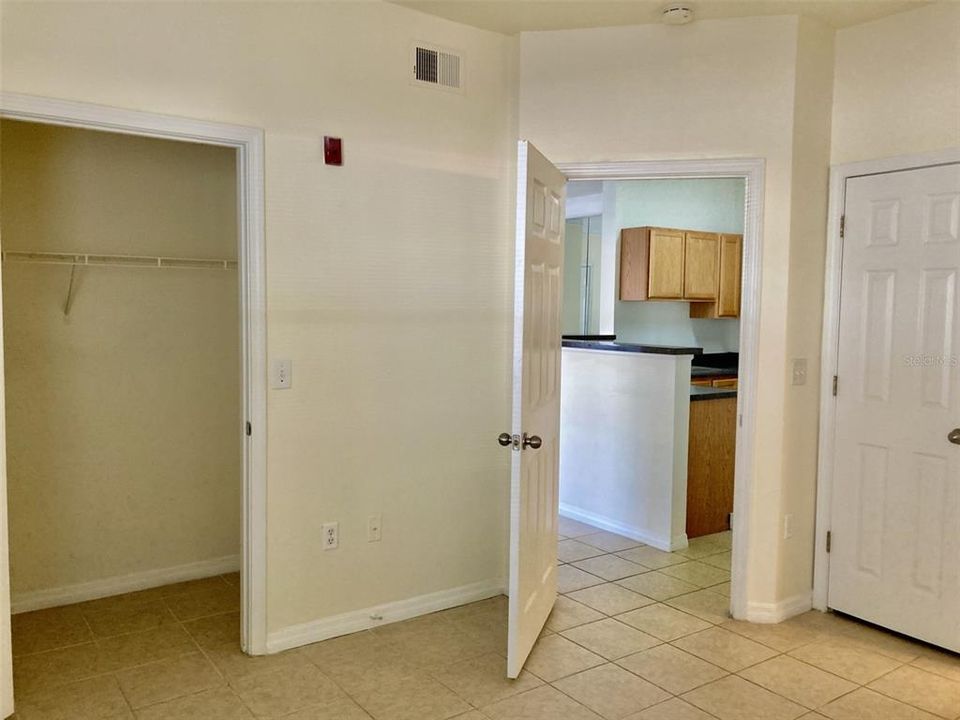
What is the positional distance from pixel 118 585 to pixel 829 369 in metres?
3.53

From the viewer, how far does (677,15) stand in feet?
10.4

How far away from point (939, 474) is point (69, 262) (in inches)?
152

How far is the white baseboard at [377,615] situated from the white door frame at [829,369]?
151 cm

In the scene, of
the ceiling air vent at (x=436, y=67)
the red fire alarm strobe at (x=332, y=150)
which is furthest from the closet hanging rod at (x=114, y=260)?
the ceiling air vent at (x=436, y=67)

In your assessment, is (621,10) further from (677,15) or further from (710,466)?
(710,466)

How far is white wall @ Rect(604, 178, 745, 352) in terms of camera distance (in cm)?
645

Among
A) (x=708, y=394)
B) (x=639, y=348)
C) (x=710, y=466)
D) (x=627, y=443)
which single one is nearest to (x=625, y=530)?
(x=627, y=443)

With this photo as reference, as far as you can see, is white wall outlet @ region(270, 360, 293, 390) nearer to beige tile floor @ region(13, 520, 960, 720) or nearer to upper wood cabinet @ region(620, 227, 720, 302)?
beige tile floor @ region(13, 520, 960, 720)

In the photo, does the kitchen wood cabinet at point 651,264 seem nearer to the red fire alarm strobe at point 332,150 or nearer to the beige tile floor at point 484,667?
the beige tile floor at point 484,667

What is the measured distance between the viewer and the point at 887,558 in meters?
3.27

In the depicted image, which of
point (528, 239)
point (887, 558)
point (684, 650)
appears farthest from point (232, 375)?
point (887, 558)

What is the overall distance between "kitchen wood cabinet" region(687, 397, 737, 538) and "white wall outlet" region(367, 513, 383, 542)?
6.87 feet

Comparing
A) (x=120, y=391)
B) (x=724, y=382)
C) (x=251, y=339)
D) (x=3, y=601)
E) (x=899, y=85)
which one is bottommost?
(x=3, y=601)

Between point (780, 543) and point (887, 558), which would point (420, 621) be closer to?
point (780, 543)
